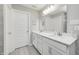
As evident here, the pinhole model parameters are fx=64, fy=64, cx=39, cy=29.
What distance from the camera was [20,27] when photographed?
6.12ft

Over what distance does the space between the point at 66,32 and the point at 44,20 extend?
77cm

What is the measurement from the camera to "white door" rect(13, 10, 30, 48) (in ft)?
5.86

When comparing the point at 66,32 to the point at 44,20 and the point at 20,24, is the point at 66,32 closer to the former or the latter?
the point at 44,20

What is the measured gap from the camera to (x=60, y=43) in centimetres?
107

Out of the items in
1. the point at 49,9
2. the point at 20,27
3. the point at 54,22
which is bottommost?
the point at 20,27

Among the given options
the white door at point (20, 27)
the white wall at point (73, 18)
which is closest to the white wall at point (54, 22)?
the white wall at point (73, 18)

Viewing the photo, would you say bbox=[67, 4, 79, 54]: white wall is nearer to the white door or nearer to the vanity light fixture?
the vanity light fixture

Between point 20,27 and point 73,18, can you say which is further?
point 20,27

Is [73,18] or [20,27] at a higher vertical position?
[73,18]

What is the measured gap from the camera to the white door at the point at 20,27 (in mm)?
1788

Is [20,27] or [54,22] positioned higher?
[54,22]

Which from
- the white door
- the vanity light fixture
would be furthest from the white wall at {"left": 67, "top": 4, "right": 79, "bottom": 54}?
the white door

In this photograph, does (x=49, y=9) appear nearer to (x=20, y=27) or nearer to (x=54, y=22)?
(x=54, y=22)

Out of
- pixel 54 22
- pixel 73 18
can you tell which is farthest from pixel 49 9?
pixel 73 18
